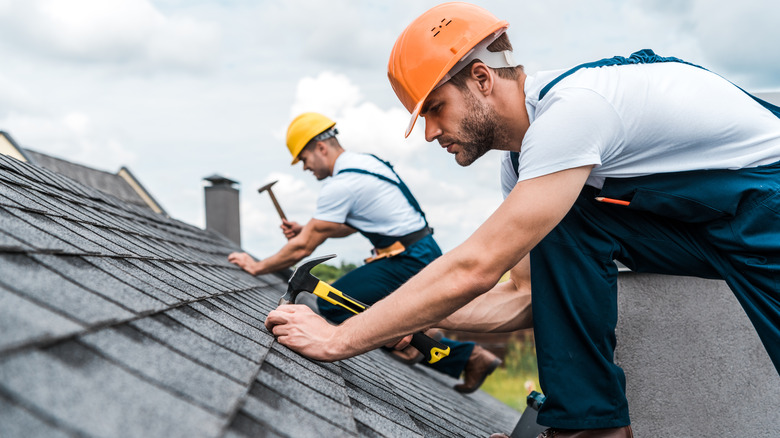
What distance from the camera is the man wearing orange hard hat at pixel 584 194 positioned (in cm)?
177

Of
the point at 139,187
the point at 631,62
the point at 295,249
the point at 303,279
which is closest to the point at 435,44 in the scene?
the point at 631,62

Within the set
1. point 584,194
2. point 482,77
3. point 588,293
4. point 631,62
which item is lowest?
point 588,293

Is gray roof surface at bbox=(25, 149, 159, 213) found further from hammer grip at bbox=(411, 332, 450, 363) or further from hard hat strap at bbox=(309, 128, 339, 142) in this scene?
hammer grip at bbox=(411, 332, 450, 363)

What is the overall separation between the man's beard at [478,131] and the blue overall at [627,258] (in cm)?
30

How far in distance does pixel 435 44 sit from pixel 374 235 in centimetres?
272

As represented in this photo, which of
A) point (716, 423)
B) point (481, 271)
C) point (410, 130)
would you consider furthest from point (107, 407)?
point (716, 423)

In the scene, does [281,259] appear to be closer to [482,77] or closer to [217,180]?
[482,77]

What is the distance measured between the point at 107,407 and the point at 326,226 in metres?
3.90

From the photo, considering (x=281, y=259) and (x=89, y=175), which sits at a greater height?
(x=281, y=259)

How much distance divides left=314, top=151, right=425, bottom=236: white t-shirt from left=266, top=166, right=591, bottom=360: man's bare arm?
8.91 feet

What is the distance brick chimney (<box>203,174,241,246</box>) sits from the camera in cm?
960

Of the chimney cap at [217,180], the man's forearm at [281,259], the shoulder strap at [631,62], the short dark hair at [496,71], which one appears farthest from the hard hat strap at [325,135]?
the chimney cap at [217,180]

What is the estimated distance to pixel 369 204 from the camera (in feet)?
15.3

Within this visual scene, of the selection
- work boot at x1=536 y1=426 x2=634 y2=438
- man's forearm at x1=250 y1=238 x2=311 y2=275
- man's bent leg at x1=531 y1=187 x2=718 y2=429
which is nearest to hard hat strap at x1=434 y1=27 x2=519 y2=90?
man's bent leg at x1=531 y1=187 x2=718 y2=429
